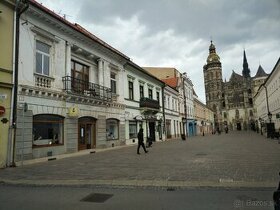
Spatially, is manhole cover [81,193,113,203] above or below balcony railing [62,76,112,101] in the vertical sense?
below

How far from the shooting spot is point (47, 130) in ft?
51.4

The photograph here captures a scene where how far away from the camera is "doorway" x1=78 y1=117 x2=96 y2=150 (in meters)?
18.8

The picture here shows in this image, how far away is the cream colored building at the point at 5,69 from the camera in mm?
12219

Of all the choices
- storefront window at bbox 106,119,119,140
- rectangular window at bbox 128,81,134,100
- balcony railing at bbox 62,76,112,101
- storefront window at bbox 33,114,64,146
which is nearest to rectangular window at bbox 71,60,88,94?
balcony railing at bbox 62,76,112,101

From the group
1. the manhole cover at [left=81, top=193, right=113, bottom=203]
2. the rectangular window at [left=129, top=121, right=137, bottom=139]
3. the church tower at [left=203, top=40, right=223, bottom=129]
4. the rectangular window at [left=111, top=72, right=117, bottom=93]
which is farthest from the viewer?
the church tower at [left=203, top=40, right=223, bottom=129]

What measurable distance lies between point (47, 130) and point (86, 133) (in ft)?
14.0

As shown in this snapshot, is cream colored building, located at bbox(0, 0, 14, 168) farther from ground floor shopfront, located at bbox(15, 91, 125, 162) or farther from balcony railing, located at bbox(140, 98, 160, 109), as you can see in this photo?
balcony railing, located at bbox(140, 98, 160, 109)

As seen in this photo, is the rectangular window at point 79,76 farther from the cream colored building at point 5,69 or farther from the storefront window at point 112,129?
the cream colored building at point 5,69

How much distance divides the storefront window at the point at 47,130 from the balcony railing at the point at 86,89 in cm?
213

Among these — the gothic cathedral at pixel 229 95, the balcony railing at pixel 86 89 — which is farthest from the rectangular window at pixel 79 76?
the gothic cathedral at pixel 229 95

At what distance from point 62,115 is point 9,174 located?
687cm

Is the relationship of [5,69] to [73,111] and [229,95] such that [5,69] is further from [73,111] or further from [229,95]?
[229,95]

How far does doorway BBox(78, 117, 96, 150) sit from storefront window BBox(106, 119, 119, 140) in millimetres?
2219

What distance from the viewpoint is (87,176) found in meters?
9.16
